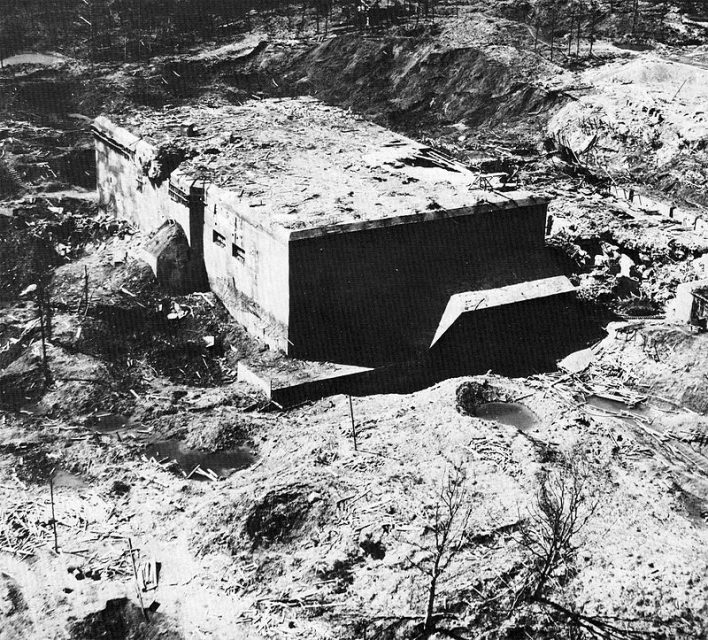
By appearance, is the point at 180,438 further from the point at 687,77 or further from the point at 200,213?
the point at 687,77

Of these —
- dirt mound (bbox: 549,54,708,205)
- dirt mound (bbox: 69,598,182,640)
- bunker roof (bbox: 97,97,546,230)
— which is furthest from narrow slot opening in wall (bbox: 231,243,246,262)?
dirt mound (bbox: 549,54,708,205)

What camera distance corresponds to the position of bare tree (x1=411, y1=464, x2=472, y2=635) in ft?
38.1

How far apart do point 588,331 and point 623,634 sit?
910cm

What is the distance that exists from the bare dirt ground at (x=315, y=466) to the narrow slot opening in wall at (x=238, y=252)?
5.22 feet

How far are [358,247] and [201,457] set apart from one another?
5.55 meters

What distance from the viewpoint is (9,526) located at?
45.6 feet

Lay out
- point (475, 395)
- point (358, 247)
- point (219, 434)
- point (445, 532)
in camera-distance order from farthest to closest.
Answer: point (358, 247), point (475, 395), point (219, 434), point (445, 532)

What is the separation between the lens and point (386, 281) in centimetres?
1892

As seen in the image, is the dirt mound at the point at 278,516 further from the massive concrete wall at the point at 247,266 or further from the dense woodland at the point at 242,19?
the dense woodland at the point at 242,19

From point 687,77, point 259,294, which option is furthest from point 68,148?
point 687,77

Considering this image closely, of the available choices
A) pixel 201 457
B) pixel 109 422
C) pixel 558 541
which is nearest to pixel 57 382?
pixel 109 422

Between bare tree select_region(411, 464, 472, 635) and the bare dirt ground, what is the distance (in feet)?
0.34

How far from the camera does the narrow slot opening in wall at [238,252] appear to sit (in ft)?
65.7

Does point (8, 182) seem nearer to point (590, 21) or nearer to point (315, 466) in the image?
point (315, 466)
